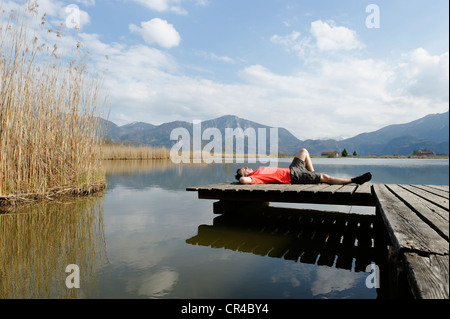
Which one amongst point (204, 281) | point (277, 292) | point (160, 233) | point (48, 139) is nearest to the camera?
point (277, 292)

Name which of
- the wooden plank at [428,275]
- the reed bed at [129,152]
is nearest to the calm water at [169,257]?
the wooden plank at [428,275]

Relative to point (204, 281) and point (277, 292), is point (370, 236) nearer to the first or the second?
point (277, 292)

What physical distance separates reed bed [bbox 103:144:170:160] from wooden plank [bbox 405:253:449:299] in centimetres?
2043

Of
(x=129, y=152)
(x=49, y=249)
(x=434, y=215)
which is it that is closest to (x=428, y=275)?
(x=434, y=215)

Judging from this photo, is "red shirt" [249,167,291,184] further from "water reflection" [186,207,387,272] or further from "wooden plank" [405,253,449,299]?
"wooden plank" [405,253,449,299]

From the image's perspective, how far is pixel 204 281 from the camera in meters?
1.95

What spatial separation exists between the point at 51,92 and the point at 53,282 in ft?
13.5

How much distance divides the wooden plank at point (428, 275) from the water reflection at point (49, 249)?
177 cm

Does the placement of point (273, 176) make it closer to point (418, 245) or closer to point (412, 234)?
point (412, 234)

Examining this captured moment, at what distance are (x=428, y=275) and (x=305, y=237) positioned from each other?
2.22 metres

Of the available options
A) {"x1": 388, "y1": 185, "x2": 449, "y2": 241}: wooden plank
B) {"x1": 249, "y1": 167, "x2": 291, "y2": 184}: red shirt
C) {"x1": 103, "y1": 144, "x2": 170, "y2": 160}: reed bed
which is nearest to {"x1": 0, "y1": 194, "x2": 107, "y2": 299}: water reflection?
{"x1": 388, "y1": 185, "x2": 449, "y2": 241}: wooden plank

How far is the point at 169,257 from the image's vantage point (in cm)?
244

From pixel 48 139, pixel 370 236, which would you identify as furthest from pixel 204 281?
pixel 48 139

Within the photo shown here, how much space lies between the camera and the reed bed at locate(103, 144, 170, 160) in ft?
66.5
